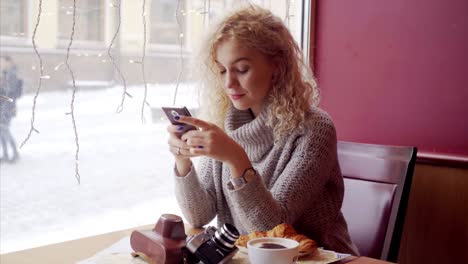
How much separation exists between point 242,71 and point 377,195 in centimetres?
62

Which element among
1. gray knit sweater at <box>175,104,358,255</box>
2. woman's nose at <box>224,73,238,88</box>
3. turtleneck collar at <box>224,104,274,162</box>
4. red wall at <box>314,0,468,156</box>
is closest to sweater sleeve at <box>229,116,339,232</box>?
gray knit sweater at <box>175,104,358,255</box>

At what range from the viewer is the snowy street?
5.50 feet

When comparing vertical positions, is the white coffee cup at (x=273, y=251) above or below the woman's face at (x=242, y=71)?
below

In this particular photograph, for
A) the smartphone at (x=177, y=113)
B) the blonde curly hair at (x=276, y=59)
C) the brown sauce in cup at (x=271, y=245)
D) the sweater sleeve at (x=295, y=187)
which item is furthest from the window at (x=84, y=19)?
the brown sauce in cup at (x=271, y=245)

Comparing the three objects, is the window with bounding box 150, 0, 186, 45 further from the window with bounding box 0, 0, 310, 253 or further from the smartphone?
the smartphone

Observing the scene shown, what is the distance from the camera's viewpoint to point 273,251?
102cm

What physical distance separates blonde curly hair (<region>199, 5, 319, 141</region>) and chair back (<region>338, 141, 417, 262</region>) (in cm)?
31

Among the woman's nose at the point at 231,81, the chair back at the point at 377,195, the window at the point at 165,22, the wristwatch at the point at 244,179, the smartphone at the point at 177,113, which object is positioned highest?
the window at the point at 165,22

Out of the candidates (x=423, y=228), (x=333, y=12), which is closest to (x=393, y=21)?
(x=333, y=12)

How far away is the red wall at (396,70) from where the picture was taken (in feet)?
6.35

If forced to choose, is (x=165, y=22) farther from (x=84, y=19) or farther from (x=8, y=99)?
(x=8, y=99)

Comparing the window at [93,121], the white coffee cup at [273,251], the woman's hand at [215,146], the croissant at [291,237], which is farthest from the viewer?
the window at [93,121]

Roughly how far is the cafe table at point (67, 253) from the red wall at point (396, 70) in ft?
3.08

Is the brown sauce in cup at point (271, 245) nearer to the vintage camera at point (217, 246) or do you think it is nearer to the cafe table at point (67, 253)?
the vintage camera at point (217, 246)
